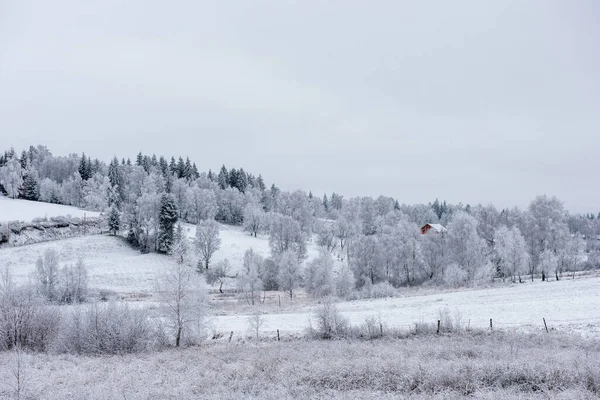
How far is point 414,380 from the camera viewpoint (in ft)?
56.5

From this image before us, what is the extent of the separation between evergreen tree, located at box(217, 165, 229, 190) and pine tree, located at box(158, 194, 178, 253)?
2267 inches

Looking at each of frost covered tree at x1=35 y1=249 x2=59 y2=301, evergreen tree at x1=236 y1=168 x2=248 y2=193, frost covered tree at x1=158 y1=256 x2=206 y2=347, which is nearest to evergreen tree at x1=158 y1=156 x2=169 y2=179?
evergreen tree at x1=236 y1=168 x2=248 y2=193

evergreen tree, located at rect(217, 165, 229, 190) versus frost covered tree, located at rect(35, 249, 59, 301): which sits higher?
evergreen tree, located at rect(217, 165, 229, 190)

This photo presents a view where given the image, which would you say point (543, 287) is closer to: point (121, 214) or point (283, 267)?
point (283, 267)

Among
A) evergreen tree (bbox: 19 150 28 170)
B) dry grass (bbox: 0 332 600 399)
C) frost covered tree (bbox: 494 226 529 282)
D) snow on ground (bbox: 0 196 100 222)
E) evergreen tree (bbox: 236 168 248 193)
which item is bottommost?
dry grass (bbox: 0 332 600 399)

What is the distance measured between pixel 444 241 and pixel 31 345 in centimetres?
6413

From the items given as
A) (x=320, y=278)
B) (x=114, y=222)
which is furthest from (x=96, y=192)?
(x=320, y=278)

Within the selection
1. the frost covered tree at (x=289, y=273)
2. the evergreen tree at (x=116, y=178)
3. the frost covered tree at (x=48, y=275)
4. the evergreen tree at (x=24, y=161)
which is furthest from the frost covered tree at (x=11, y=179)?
the frost covered tree at (x=289, y=273)

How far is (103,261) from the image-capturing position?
257 feet

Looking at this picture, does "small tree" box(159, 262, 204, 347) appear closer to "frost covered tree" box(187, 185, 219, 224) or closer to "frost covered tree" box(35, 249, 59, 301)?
"frost covered tree" box(35, 249, 59, 301)

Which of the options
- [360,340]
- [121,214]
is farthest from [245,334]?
[121,214]

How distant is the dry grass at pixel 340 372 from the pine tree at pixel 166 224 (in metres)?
58.9

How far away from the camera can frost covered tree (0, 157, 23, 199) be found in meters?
127

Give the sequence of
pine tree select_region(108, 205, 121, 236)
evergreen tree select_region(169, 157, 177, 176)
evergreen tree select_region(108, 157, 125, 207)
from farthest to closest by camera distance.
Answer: evergreen tree select_region(169, 157, 177, 176) < evergreen tree select_region(108, 157, 125, 207) < pine tree select_region(108, 205, 121, 236)
